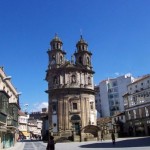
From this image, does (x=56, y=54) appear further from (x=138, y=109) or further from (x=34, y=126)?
(x=34, y=126)

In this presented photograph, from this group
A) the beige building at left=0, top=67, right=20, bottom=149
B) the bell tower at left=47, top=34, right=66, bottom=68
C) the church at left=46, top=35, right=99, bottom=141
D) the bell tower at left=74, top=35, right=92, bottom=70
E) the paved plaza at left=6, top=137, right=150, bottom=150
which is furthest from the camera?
the bell tower at left=74, top=35, right=92, bottom=70

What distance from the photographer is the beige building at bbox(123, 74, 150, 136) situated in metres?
63.8

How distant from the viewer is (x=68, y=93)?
63250mm

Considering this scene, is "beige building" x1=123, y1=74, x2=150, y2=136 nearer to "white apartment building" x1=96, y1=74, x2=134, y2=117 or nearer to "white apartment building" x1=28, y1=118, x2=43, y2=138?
"white apartment building" x1=96, y1=74, x2=134, y2=117

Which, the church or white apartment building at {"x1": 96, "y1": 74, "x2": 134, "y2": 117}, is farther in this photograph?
white apartment building at {"x1": 96, "y1": 74, "x2": 134, "y2": 117}

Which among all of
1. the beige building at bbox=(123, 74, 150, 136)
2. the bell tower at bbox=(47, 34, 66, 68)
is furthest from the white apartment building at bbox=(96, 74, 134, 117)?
the bell tower at bbox=(47, 34, 66, 68)

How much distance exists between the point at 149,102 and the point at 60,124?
19.2 meters

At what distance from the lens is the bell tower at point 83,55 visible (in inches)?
2680

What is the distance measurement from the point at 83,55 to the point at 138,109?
17.2 metres

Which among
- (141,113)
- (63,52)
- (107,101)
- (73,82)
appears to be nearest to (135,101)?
(141,113)

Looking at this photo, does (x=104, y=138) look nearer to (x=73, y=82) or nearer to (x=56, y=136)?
(x=56, y=136)

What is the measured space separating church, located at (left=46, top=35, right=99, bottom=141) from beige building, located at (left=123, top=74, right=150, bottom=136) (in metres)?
9.78

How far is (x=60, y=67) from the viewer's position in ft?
213

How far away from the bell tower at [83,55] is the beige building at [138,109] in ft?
41.3
